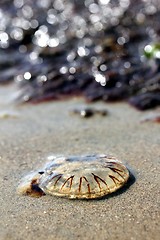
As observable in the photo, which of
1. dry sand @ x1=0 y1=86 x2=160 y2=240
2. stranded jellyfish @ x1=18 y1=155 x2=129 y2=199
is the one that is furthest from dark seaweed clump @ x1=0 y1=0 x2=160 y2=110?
stranded jellyfish @ x1=18 y1=155 x2=129 y2=199

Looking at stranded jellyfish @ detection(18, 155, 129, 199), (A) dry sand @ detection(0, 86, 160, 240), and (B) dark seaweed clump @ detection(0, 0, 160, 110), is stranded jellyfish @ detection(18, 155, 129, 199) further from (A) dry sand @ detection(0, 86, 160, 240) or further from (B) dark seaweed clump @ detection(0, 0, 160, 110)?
(B) dark seaweed clump @ detection(0, 0, 160, 110)

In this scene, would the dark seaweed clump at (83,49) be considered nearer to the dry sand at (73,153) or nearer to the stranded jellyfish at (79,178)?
the dry sand at (73,153)

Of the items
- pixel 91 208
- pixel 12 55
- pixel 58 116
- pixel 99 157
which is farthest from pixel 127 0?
pixel 91 208

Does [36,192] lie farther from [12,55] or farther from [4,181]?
[12,55]

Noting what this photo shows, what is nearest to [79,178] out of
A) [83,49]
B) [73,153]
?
[73,153]

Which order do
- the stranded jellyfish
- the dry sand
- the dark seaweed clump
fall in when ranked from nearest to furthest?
the dry sand, the stranded jellyfish, the dark seaweed clump

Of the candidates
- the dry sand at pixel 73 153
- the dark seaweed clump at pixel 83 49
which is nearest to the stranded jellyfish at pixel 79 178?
the dry sand at pixel 73 153
